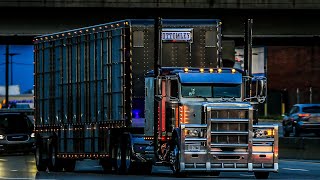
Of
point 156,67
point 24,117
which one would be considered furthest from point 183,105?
point 24,117

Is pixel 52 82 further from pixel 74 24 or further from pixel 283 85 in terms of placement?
pixel 283 85

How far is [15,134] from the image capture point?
44.4 meters

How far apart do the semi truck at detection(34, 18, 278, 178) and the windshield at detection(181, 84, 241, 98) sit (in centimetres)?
2

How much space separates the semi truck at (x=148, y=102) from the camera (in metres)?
23.4

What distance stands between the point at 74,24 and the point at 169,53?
22.3 m

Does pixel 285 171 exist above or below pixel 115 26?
below

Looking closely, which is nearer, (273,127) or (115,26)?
(273,127)

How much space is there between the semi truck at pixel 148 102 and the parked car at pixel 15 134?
1139 centimetres

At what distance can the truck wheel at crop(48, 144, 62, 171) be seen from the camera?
1223 inches

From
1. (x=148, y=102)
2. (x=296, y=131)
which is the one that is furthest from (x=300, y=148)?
(x=296, y=131)

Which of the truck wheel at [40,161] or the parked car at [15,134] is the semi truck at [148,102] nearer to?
the truck wheel at [40,161]

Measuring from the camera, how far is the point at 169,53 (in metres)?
26.8

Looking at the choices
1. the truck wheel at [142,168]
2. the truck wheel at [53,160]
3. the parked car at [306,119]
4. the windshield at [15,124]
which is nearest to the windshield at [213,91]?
the truck wheel at [142,168]

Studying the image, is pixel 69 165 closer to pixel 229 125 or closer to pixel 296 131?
pixel 229 125
